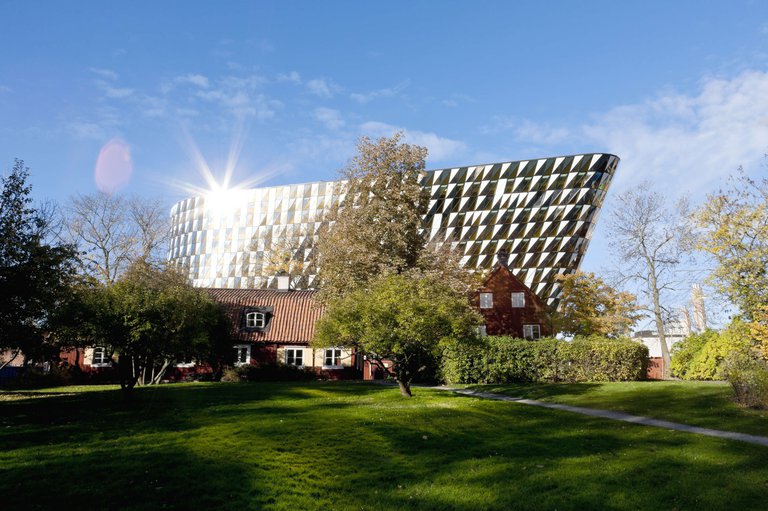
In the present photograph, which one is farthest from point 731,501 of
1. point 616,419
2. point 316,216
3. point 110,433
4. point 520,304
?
point 316,216

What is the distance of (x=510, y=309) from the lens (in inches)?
2215

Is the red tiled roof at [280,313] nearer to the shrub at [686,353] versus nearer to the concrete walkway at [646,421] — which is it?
the concrete walkway at [646,421]

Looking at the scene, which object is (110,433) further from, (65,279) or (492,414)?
(492,414)

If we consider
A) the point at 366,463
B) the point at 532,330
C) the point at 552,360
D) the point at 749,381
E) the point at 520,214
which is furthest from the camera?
the point at 520,214

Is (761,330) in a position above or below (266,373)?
above

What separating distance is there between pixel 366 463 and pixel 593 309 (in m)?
41.9

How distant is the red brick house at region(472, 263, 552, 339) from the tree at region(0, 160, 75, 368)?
3964 centimetres

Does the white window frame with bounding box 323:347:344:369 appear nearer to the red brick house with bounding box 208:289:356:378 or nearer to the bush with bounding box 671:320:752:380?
the red brick house with bounding box 208:289:356:378

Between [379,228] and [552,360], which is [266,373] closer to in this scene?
[379,228]

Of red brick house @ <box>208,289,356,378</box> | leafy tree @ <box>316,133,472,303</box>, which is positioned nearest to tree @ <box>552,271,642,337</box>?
leafy tree @ <box>316,133,472,303</box>

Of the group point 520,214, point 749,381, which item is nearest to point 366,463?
point 749,381

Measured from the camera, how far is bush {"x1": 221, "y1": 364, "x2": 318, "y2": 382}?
128 feet

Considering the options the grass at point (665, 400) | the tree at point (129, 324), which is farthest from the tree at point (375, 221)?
the tree at point (129, 324)

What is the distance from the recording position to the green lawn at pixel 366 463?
9711 mm
